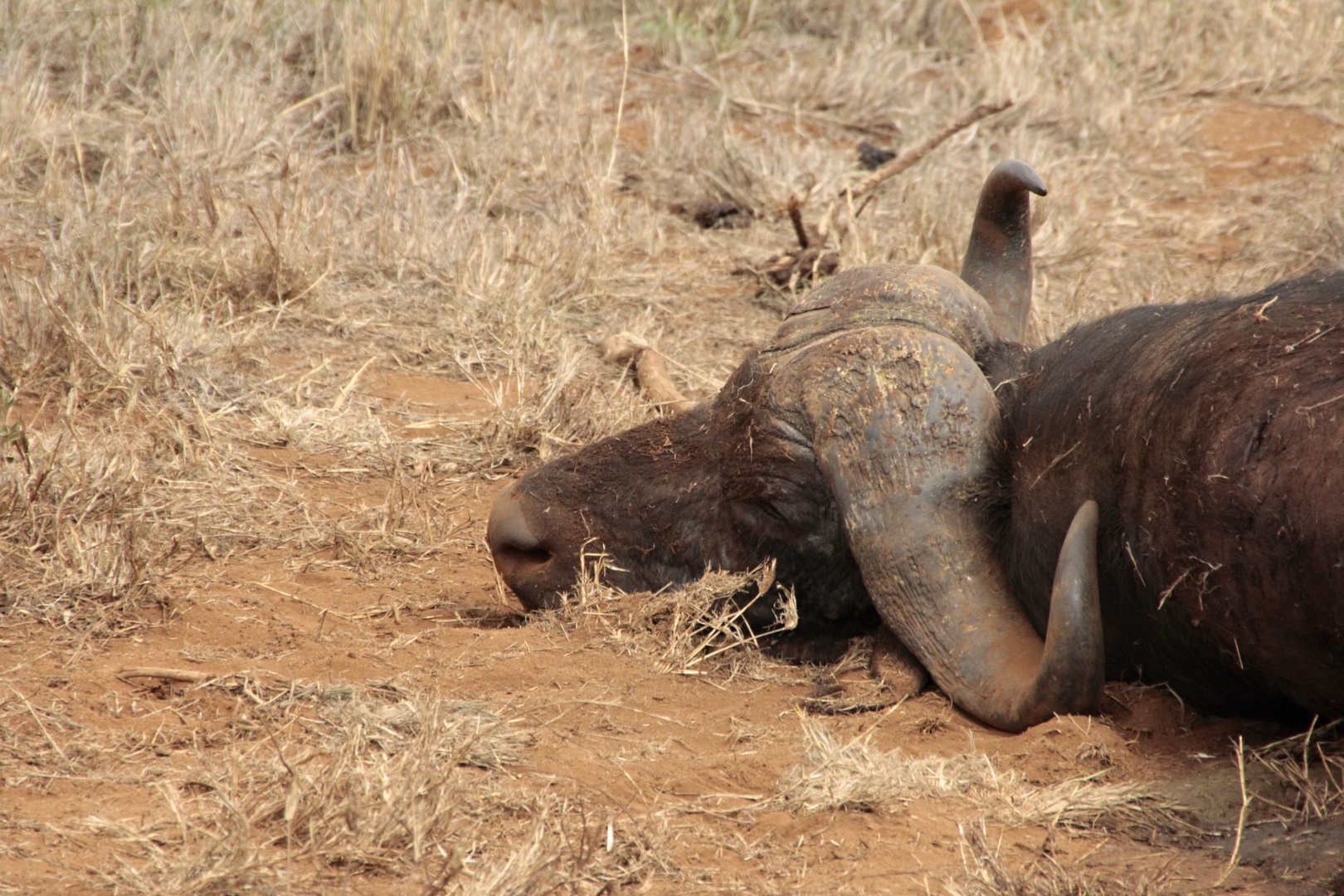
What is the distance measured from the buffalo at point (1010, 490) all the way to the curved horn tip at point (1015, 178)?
0.01 m

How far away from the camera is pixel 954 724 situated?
2.76 metres

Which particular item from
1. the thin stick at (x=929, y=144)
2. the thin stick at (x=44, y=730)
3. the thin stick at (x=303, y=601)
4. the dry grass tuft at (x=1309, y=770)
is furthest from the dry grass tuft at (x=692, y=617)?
the thin stick at (x=929, y=144)

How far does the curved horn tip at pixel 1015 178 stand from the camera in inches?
134

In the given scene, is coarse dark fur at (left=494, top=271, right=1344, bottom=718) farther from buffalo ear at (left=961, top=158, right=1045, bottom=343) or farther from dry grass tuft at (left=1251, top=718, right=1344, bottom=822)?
buffalo ear at (left=961, top=158, right=1045, bottom=343)

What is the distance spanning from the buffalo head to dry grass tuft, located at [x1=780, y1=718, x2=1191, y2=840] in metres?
0.24

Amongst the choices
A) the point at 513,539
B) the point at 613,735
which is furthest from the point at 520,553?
the point at 613,735

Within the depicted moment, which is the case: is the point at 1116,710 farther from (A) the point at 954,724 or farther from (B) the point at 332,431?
(B) the point at 332,431

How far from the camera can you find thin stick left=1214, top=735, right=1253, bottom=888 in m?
2.11

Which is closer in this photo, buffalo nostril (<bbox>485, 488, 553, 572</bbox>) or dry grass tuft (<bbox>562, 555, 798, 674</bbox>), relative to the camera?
dry grass tuft (<bbox>562, 555, 798, 674</bbox>)

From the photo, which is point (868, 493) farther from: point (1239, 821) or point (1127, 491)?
point (1239, 821)

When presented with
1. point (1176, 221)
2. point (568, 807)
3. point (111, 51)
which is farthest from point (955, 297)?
point (111, 51)

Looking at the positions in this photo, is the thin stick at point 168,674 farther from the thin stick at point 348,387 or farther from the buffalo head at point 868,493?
the thin stick at point 348,387

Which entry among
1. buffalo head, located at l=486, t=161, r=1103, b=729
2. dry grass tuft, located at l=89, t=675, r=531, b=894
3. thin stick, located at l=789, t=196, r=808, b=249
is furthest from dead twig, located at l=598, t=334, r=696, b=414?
dry grass tuft, located at l=89, t=675, r=531, b=894

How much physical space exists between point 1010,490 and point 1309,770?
86 centimetres
